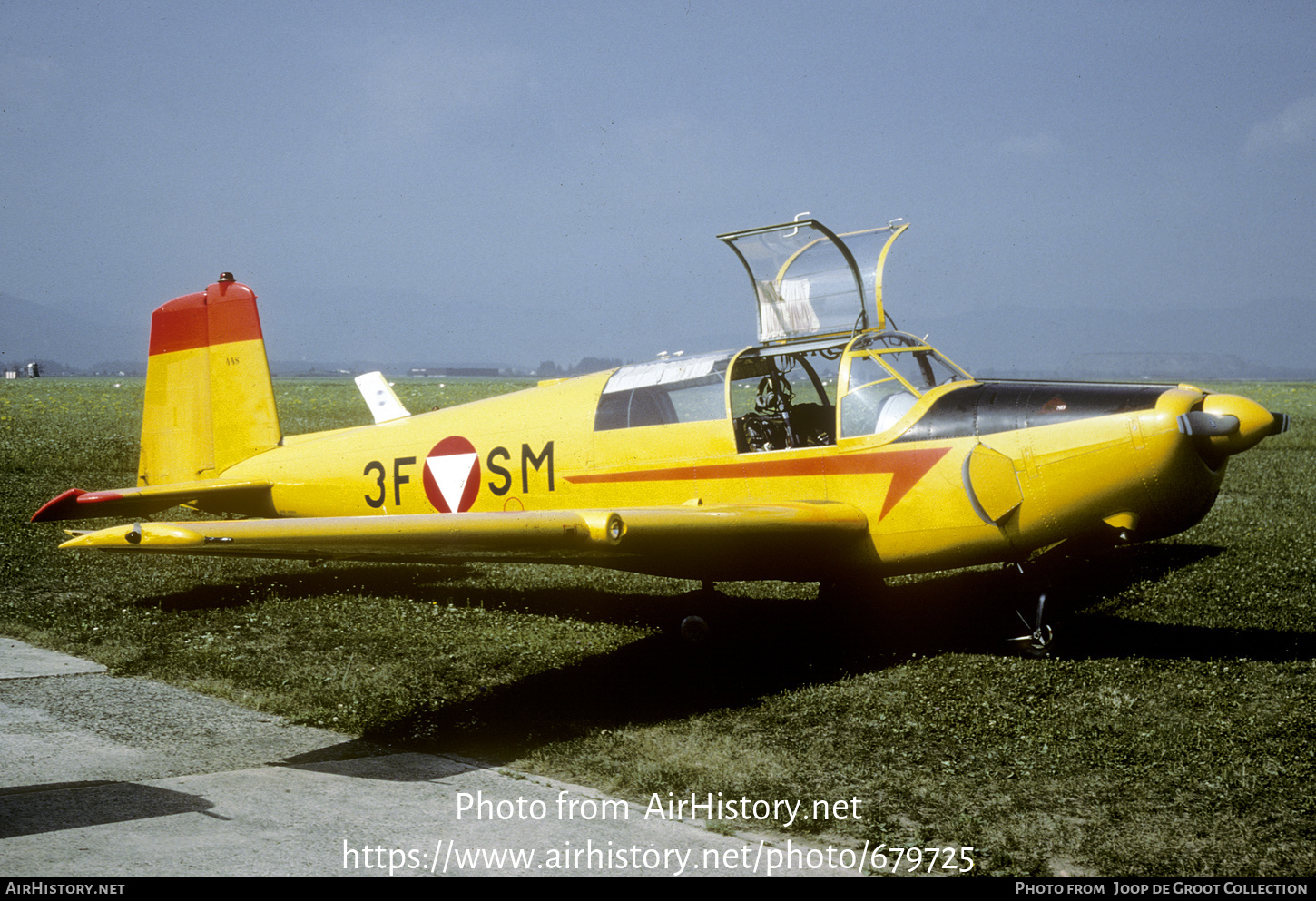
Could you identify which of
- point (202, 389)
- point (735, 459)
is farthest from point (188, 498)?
point (735, 459)

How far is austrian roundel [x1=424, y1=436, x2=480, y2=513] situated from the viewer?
327 inches

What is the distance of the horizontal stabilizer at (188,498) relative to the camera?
744 cm

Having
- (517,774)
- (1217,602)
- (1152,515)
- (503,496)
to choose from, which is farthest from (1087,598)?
(517,774)

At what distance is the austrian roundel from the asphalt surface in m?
2.79

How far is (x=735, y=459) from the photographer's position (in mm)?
7168

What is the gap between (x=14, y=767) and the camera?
494 cm

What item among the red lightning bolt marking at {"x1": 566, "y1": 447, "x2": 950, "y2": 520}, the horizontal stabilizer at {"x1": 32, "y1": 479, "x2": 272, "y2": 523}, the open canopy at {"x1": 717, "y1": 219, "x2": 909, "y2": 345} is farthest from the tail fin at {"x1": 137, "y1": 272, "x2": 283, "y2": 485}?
the open canopy at {"x1": 717, "y1": 219, "x2": 909, "y2": 345}

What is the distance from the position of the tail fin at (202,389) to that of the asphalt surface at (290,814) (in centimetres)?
376

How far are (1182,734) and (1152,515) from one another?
1.38 meters

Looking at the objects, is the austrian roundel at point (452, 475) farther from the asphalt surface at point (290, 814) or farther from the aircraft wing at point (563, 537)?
the asphalt surface at point (290, 814)

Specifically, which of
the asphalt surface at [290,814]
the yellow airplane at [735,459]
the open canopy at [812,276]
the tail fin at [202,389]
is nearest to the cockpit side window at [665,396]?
the yellow airplane at [735,459]

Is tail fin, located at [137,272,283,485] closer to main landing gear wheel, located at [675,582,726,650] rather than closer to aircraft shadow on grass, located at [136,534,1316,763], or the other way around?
aircraft shadow on grass, located at [136,534,1316,763]

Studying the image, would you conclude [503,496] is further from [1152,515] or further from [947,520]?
[1152,515]

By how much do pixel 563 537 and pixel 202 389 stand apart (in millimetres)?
5610
